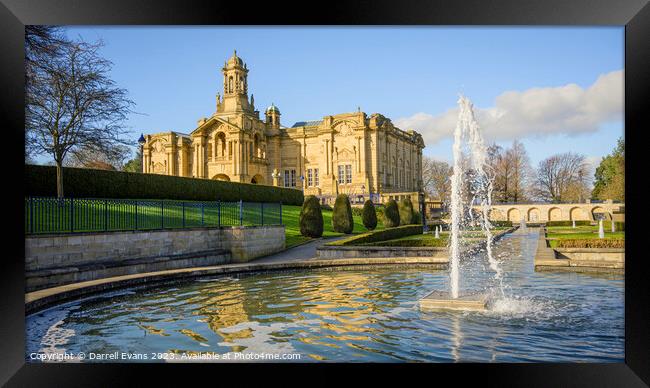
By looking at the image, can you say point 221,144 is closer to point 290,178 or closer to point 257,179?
point 257,179

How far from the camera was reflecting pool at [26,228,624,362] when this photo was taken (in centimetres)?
620

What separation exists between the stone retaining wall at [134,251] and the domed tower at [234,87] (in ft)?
128

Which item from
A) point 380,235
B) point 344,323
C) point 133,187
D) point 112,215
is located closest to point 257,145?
point 133,187

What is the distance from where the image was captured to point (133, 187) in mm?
24859

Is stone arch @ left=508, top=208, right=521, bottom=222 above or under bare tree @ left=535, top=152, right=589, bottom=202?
under

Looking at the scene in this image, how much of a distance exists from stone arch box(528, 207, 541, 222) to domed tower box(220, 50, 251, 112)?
32.9 m

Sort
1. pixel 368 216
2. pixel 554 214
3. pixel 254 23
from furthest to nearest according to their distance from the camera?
1. pixel 554 214
2. pixel 368 216
3. pixel 254 23

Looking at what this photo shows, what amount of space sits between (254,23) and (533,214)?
57530 millimetres

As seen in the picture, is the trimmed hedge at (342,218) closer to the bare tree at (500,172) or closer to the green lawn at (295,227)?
the green lawn at (295,227)

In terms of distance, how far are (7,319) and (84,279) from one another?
5.21 metres

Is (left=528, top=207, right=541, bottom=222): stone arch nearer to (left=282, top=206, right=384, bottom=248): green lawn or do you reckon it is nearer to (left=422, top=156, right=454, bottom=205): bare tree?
(left=422, top=156, right=454, bottom=205): bare tree

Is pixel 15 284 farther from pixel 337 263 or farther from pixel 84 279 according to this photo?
pixel 337 263

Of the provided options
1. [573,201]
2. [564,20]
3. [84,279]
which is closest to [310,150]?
[573,201]

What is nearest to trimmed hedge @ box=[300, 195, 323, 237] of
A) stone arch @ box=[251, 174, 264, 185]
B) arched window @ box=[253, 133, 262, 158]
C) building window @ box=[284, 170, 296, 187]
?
stone arch @ box=[251, 174, 264, 185]
